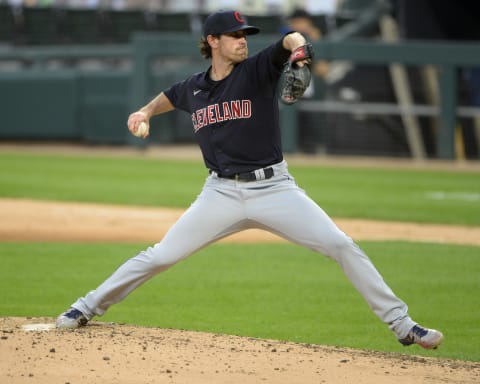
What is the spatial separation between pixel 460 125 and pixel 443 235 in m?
9.92

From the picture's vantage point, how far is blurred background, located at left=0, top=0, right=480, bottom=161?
68.8 ft

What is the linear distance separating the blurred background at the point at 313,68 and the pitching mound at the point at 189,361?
552 inches

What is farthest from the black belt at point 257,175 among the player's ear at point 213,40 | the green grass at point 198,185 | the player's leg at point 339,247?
the green grass at point 198,185

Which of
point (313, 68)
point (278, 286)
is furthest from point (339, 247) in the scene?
point (313, 68)

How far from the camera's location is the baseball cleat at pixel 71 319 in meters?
6.00

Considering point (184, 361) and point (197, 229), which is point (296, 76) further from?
point (184, 361)

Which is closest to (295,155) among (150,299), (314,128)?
(314,128)

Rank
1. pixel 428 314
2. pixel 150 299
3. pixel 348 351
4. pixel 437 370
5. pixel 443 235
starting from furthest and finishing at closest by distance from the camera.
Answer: pixel 443 235, pixel 150 299, pixel 428 314, pixel 348 351, pixel 437 370

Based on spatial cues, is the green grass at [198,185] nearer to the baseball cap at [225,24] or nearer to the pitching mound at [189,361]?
the pitching mound at [189,361]

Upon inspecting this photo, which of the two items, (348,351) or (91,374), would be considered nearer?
(91,374)

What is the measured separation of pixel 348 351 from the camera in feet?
19.0

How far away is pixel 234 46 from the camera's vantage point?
5707mm

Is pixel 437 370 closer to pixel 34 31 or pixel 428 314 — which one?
pixel 428 314

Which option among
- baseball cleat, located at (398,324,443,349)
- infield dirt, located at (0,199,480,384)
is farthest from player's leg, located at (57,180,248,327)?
baseball cleat, located at (398,324,443,349)
